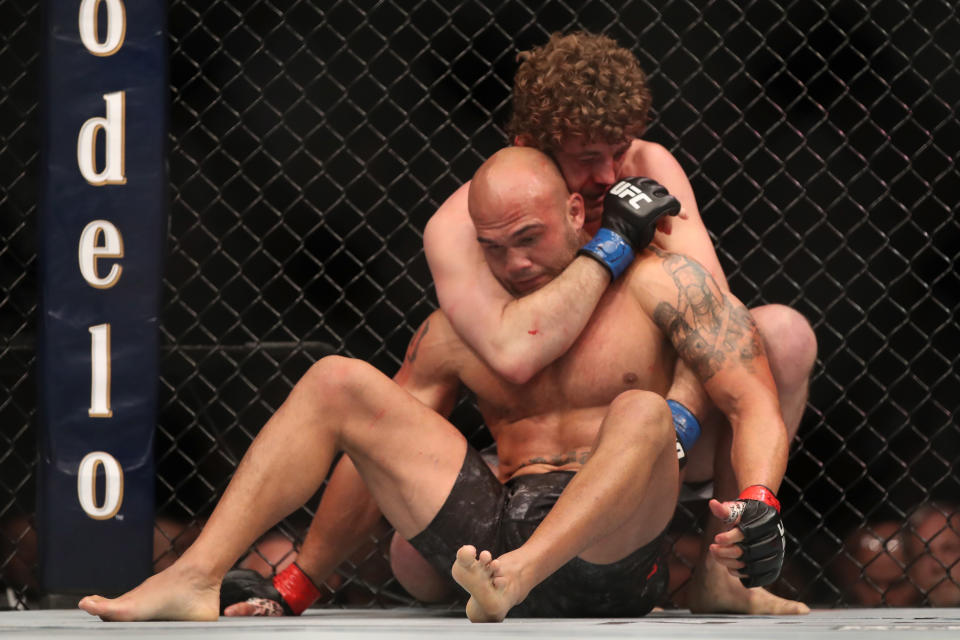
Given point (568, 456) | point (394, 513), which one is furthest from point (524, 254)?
point (394, 513)

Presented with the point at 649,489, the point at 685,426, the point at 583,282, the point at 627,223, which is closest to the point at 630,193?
the point at 627,223

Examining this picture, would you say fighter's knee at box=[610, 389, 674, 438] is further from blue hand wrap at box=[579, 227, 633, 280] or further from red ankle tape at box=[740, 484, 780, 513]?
blue hand wrap at box=[579, 227, 633, 280]

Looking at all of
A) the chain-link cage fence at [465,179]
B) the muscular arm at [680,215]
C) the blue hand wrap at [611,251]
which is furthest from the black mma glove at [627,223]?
the chain-link cage fence at [465,179]

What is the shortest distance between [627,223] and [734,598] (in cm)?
67

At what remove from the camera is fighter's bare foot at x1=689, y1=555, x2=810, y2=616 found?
6.86 feet

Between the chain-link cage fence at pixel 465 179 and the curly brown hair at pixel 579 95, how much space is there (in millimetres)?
734

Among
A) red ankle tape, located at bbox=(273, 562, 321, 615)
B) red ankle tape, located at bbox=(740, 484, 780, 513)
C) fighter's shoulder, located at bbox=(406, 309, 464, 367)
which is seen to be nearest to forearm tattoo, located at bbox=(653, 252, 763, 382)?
red ankle tape, located at bbox=(740, 484, 780, 513)

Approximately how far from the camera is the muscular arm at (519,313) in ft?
6.48

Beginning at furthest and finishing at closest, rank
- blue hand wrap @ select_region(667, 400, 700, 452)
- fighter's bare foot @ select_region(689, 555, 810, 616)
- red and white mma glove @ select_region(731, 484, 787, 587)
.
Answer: fighter's bare foot @ select_region(689, 555, 810, 616) → blue hand wrap @ select_region(667, 400, 700, 452) → red and white mma glove @ select_region(731, 484, 787, 587)

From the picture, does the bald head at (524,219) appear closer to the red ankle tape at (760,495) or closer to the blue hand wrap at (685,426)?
the blue hand wrap at (685,426)

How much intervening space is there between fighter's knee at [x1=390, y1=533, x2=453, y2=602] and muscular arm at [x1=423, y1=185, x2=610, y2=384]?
0.41m

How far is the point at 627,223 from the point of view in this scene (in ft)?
6.62

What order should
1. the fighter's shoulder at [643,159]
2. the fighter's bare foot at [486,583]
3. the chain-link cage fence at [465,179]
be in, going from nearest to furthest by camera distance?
the fighter's bare foot at [486,583] → the fighter's shoulder at [643,159] → the chain-link cage fence at [465,179]

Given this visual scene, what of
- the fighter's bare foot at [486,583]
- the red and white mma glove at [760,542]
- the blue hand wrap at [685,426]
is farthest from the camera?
the blue hand wrap at [685,426]
